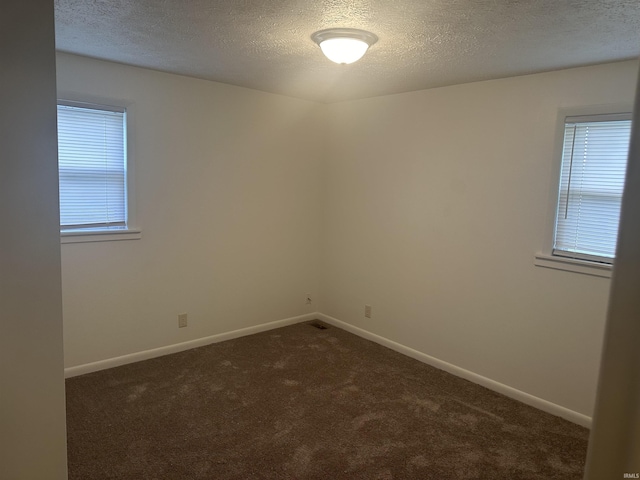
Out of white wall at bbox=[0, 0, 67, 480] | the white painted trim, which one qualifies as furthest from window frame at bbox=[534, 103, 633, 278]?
white wall at bbox=[0, 0, 67, 480]

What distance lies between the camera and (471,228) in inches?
135

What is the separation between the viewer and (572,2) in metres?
1.81

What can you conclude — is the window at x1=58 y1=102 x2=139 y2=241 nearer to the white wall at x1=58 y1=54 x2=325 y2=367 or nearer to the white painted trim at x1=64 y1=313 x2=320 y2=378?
the white wall at x1=58 y1=54 x2=325 y2=367

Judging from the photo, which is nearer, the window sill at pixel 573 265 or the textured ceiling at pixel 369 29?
the textured ceiling at pixel 369 29

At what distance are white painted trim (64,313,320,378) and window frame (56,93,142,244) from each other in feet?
3.18

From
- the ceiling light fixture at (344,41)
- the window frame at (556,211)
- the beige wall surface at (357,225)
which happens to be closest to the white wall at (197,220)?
the beige wall surface at (357,225)

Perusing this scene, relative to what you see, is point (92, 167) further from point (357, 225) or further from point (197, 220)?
point (357, 225)

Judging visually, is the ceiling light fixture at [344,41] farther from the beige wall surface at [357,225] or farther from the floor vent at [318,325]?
the floor vent at [318,325]

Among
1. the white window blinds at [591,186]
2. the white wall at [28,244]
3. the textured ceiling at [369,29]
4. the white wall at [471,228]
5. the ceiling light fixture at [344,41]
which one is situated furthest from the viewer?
the white wall at [471,228]

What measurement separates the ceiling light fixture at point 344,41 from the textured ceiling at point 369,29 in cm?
7

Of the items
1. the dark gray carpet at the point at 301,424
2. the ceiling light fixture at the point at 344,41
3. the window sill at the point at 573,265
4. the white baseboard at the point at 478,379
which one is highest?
the ceiling light fixture at the point at 344,41

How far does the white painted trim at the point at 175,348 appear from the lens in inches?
132

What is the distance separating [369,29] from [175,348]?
299cm

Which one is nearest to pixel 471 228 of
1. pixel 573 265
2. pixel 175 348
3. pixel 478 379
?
pixel 573 265
